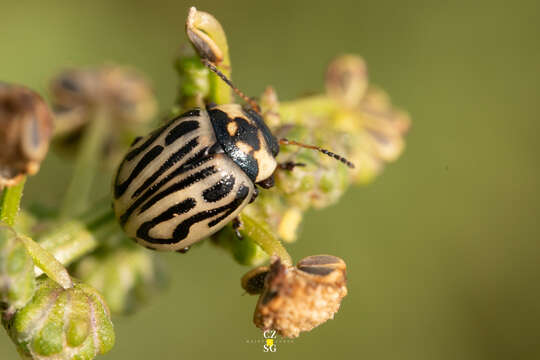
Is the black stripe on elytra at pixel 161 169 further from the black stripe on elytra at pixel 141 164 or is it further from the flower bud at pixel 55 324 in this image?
the flower bud at pixel 55 324

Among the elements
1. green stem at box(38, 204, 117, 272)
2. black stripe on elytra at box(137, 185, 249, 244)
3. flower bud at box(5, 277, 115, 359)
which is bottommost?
green stem at box(38, 204, 117, 272)

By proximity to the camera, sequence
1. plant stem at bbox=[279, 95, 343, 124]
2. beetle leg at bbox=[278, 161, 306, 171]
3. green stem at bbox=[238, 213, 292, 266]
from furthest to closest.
→ plant stem at bbox=[279, 95, 343, 124] → beetle leg at bbox=[278, 161, 306, 171] → green stem at bbox=[238, 213, 292, 266]

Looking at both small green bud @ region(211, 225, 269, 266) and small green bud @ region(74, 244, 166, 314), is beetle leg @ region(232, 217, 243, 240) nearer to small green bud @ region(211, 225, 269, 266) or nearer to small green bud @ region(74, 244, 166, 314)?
small green bud @ region(211, 225, 269, 266)

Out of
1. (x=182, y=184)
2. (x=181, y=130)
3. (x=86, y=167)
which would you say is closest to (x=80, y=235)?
(x=182, y=184)

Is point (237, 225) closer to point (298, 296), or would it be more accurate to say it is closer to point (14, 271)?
point (298, 296)

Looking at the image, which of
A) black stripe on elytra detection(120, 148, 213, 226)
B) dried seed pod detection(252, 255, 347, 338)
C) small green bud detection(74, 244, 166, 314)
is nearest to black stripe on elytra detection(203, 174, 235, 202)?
black stripe on elytra detection(120, 148, 213, 226)

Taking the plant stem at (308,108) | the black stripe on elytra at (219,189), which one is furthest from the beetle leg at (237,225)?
the plant stem at (308,108)
